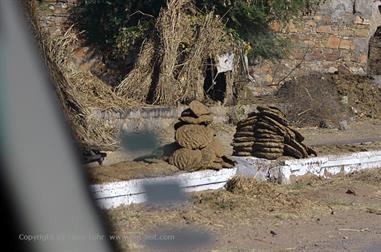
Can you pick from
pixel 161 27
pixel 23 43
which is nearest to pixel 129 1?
pixel 161 27

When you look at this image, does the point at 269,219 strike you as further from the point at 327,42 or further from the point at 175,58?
the point at 327,42

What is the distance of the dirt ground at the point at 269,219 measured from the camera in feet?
18.8

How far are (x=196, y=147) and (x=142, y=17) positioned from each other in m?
5.77

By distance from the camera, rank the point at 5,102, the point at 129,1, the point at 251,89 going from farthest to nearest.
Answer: the point at 251,89 < the point at 129,1 < the point at 5,102

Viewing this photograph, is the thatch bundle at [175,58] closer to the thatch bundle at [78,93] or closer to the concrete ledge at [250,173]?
the thatch bundle at [78,93]

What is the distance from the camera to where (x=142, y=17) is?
12.6 metres

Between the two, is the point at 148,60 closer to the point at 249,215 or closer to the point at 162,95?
the point at 162,95

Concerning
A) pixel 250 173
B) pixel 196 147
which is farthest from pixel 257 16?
pixel 196 147

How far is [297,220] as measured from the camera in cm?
650

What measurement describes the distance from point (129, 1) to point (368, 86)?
21.0 ft

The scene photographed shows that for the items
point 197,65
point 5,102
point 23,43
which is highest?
point 23,43

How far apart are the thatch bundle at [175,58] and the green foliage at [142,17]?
397 mm

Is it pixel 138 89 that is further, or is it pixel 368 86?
pixel 368 86

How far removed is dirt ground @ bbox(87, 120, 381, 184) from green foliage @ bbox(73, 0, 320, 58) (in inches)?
84.1
